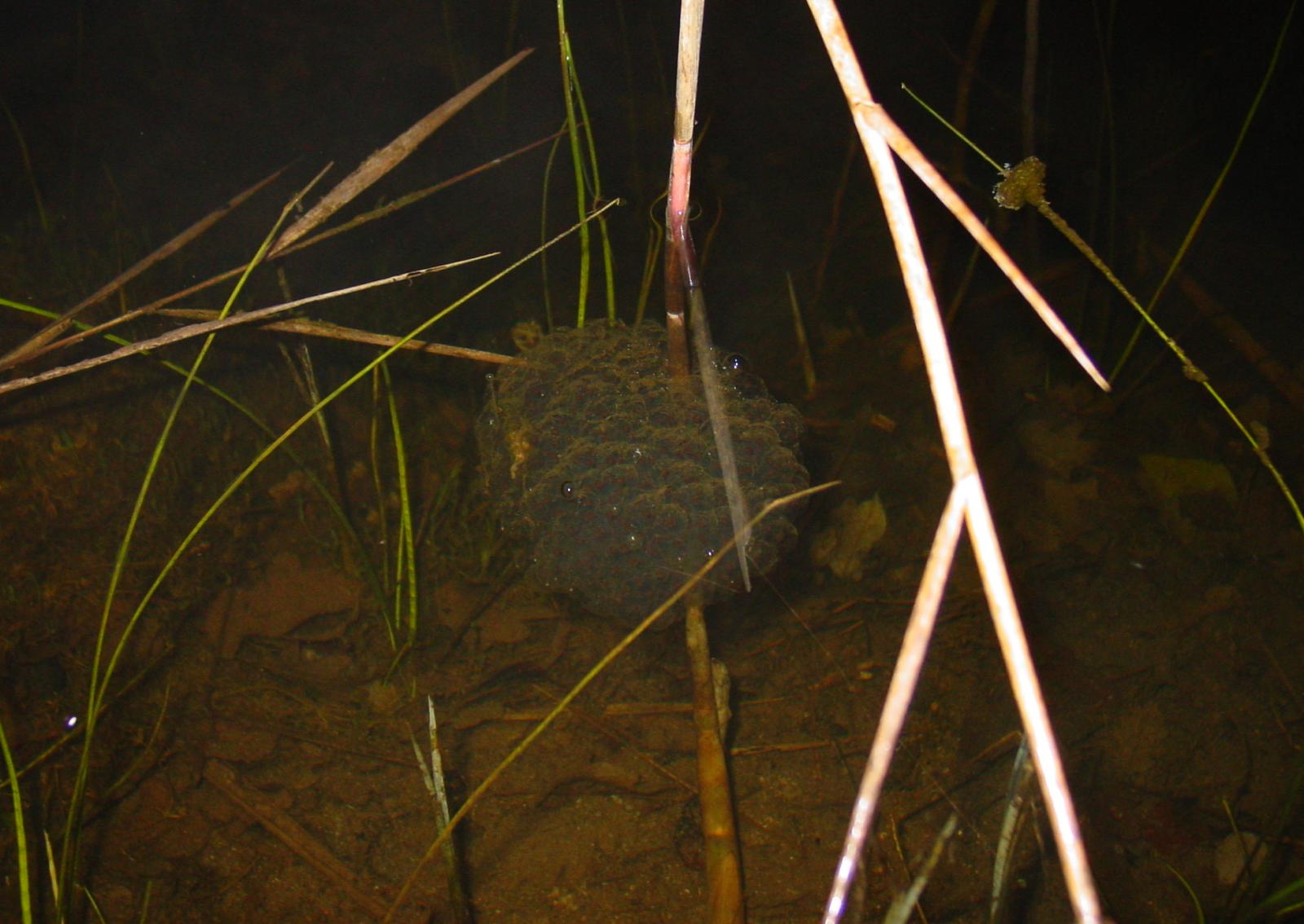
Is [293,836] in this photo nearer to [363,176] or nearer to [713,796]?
[713,796]

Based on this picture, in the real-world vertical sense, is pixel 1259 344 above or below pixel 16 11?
below

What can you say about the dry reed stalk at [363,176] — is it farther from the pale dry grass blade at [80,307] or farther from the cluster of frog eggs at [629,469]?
the cluster of frog eggs at [629,469]

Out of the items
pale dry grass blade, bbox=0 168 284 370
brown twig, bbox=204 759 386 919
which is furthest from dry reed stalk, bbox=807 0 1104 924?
pale dry grass blade, bbox=0 168 284 370

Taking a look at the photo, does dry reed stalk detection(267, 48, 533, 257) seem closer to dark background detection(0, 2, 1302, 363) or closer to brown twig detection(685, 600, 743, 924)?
dark background detection(0, 2, 1302, 363)

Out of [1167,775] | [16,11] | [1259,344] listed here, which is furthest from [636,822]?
[16,11]

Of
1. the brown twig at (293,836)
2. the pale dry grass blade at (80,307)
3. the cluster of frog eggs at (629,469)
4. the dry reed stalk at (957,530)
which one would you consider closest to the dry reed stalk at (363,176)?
the pale dry grass blade at (80,307)

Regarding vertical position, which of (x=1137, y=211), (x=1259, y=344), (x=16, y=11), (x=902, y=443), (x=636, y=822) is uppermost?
(x=16, y=11)

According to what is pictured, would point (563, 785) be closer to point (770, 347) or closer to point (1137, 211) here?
point (770, 347)

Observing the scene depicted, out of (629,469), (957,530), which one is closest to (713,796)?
(629,469)
